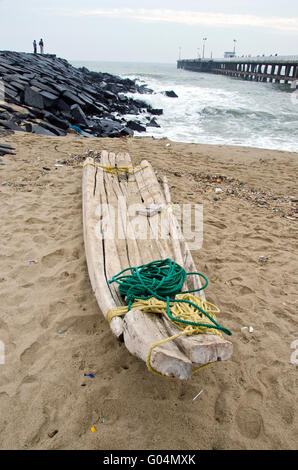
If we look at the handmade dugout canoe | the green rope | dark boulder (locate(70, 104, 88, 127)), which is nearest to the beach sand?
the handmade dugout canoe

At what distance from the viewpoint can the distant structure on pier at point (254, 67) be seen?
3627 centimetres

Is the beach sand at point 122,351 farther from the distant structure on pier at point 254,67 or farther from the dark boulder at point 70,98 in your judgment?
the distant structure on pier at point 254,67

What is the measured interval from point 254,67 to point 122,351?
55.7 metres

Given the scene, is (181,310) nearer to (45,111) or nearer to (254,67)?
(45,111)

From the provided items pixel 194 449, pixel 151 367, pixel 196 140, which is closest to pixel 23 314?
pixel 151 367

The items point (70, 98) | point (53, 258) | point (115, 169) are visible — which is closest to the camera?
point (53, 258)

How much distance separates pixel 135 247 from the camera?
122 inches

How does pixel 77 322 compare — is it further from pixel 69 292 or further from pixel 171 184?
pixel 171 184

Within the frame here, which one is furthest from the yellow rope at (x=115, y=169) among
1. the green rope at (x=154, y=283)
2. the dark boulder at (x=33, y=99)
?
the dark boulder at (x=33, y=99)

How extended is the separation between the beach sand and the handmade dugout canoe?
310 millimetres

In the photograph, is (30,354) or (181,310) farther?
(30,354)

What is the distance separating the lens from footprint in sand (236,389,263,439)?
6.03 feet

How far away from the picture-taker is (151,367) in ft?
5.42

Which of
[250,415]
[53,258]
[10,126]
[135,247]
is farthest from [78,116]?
[250,415]
